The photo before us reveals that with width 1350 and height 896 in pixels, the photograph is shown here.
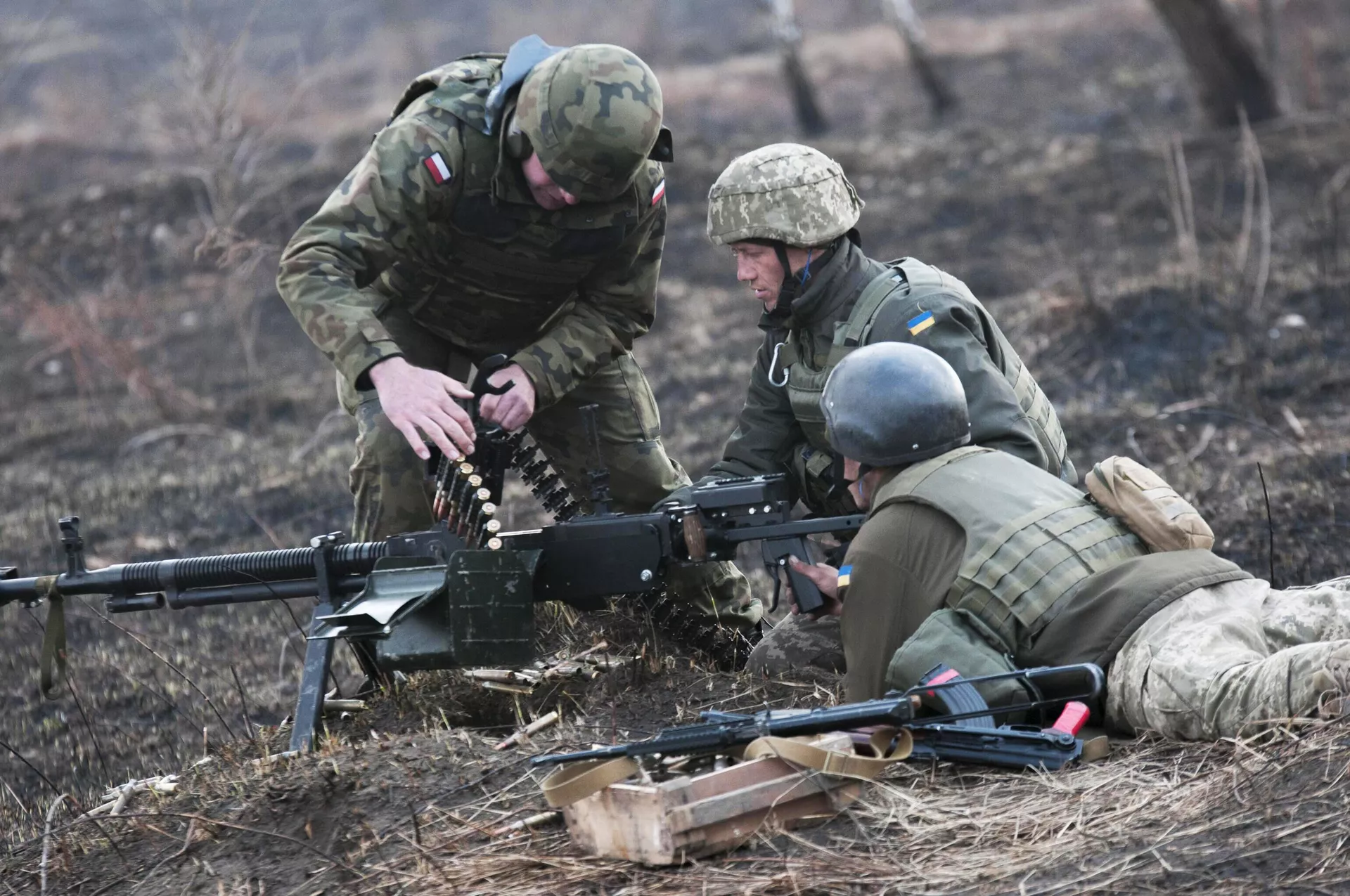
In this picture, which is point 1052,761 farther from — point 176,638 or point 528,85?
point 176,638

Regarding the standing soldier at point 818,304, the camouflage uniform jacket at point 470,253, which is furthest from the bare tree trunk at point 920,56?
the standing soldier at point 818,304

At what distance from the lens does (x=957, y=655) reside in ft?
14.0

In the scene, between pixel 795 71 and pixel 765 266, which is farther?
pixel 795 71

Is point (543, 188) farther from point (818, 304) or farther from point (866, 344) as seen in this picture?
point (866, 344)

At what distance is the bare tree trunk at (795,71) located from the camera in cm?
2127

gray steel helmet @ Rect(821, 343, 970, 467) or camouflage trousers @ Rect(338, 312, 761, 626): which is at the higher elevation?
gray steel helmet @ Rect(821, 343, 970, 467)

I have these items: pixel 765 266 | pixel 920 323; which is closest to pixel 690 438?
pixel 765 266

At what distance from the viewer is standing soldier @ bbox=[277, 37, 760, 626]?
5543 millimetres

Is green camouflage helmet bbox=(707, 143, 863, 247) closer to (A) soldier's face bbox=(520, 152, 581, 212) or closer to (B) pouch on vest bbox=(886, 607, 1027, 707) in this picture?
(A) soldier's face bbox=(520, 152, 581, 212)

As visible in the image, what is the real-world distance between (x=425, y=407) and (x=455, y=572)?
61 centimetres

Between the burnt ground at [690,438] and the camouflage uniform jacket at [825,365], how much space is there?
34.3 inches

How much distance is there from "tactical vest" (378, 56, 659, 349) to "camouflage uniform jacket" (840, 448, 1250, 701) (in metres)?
2.07

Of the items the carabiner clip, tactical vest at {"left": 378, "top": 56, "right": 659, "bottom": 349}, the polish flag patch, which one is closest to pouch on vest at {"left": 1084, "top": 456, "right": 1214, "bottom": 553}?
the carabiner clip

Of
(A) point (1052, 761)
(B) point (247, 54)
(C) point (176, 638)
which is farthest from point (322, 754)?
(B) point (247, 54)
